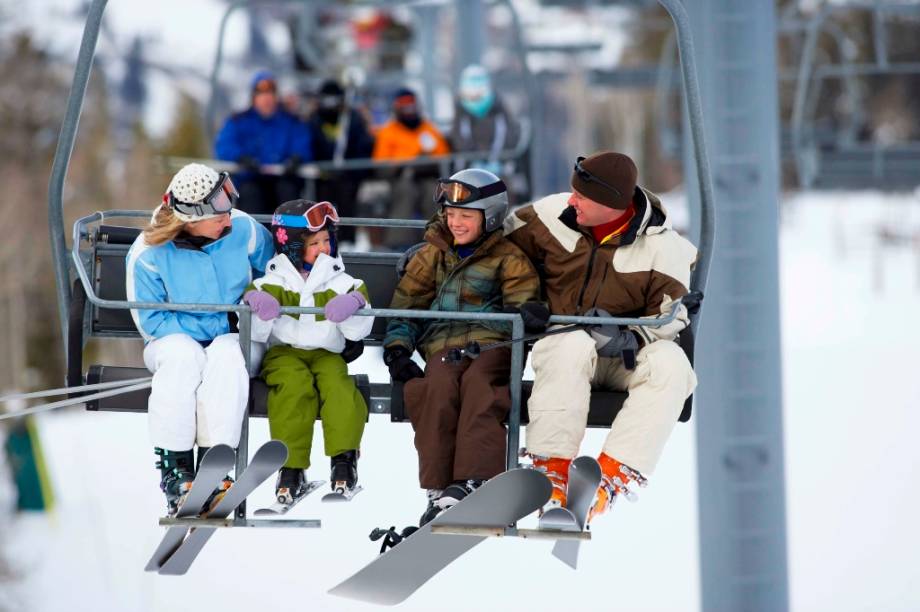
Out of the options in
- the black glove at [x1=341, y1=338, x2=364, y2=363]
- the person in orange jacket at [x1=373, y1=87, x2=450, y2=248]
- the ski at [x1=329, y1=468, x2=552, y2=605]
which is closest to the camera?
the ski at [x1=329, y1=468, x2=552, y2=605]

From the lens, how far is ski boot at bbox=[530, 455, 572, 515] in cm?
523

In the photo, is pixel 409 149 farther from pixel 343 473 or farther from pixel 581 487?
pixel 581 487

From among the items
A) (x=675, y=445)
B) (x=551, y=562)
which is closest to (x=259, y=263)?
(x=551, y=562)

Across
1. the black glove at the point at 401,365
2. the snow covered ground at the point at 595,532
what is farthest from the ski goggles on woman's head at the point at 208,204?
the snow covered ground at the point at 595,532

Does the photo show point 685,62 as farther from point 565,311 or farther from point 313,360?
point 313,360

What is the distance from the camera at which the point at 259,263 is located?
5.77 m

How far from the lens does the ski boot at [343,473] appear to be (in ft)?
17.9

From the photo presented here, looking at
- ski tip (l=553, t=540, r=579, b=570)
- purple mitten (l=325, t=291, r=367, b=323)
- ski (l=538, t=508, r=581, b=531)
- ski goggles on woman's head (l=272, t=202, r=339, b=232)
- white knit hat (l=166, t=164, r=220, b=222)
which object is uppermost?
white knit hat (l=166, t=164, r=220, b=222)

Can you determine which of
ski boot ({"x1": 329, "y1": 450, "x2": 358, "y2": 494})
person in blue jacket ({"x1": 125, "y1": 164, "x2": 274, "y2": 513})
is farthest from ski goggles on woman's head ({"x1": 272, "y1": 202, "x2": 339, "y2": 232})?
ski boot ({"x1": 329, "y1": 450, "x2": 358, "y2": 494})

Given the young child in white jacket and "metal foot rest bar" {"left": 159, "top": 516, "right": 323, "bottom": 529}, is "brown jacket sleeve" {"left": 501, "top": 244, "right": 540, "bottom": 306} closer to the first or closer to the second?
the young child in white jacket

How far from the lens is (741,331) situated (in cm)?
1127

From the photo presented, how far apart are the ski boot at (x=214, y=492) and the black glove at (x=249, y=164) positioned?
18.9 ft

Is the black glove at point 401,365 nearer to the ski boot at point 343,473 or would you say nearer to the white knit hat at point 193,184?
the ski boot at point 343,473

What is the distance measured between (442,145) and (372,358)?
13.5 meters
